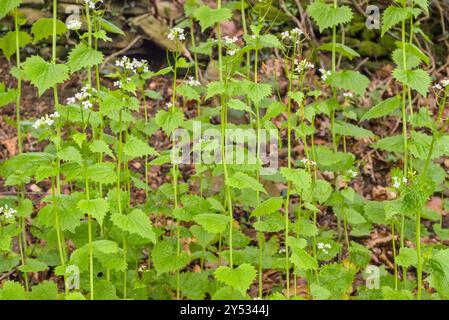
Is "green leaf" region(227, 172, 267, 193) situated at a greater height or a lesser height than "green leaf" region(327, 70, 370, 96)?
lesser

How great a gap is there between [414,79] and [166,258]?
144 centimetres

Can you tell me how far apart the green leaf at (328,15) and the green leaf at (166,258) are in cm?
133

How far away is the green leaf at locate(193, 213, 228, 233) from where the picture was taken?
2827 mm

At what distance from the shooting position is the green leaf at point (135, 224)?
9.11ft

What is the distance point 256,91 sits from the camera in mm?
2955

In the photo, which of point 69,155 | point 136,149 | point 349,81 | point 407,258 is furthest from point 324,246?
point 69,155

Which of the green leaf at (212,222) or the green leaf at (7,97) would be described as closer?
the green leaf at (212,222)

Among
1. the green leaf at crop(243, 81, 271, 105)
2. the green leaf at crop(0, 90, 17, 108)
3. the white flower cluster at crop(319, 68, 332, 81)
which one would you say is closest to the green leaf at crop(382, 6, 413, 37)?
the white flower cluster at crop(319, 68, 332, 81)

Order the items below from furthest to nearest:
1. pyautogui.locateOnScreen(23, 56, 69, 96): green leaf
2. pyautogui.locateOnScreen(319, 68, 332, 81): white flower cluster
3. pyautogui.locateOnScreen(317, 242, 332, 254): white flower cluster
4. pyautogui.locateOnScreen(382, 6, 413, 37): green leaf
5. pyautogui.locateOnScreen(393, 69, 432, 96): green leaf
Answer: pyautogui.locateOnScreen(319, 68, 332, 81): white flower cluster, pyautogui.locateOnScreen(317, 242, 332, 254): white flower cluster, pyautogui.locateOnScreen(382, 6, 413, 37): green leaf, pyautogui.locateOnScreen(393, 69, 432, 96): green leaf, pyautogui.locateOnScreen(23, 56, 69, 96): green leaf

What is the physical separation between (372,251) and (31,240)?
7.20ft

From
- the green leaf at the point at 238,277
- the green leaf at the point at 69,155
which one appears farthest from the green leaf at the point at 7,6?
the green leaf at the point at 238,277

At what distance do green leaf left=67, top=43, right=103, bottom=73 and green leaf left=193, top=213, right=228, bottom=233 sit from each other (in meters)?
0.81

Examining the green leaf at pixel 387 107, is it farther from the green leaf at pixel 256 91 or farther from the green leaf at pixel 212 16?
the green leaf at pixel 212 16

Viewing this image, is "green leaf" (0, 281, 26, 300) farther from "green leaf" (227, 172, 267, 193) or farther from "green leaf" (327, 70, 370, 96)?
"green leaf" (327, 70, 370, 96)
